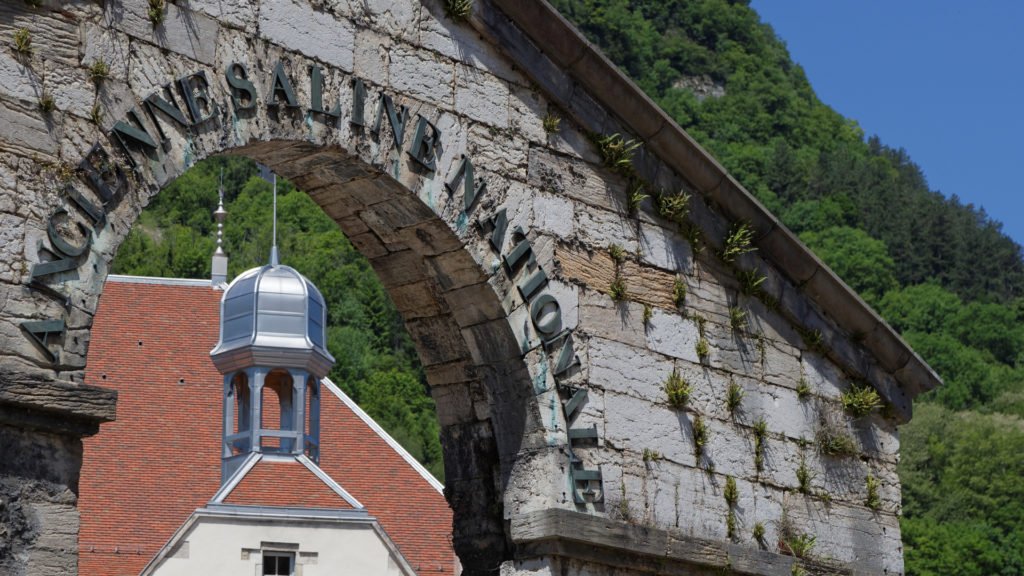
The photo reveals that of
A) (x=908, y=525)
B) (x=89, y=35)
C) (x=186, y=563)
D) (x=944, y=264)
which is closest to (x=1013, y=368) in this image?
(x=944, y=264)

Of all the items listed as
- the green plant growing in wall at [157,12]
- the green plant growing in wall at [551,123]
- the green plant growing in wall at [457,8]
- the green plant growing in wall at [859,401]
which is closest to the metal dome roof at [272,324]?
the green plant growing in wall at [859,401]

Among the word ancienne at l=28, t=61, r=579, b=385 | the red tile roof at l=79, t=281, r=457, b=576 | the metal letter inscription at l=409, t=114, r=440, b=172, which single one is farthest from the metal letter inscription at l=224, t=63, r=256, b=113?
the red tile roof at l=79, t=281, r=457, b=576

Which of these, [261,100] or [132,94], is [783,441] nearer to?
[261,100]

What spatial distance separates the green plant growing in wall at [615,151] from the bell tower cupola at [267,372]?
21470 millimetres

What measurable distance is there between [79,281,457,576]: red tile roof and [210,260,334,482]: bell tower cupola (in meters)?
0.67

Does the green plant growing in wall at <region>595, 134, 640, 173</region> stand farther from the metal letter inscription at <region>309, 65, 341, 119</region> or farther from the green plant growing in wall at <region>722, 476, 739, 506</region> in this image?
the metal letter inscription at <region>309, 65, 341, 119</region>

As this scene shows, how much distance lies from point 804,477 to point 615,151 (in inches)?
105

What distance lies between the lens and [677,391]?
488 inches

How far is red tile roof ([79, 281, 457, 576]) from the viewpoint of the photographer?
107 ft

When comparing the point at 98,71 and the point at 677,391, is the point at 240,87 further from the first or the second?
the point at 677,391

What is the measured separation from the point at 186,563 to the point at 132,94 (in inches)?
924

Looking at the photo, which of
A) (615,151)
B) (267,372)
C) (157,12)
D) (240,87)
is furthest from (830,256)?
(157,12)

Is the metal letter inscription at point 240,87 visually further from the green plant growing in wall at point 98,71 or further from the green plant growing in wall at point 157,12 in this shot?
the green plant growing in wall at point 98,71

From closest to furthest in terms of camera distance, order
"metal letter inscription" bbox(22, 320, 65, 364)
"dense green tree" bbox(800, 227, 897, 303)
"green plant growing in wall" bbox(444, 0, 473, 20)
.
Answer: "metal letter inscription" bbox(22, 320, 65, 364)
"green plant growing in wall" bbox(444, 0, 473, 20)
"dense green tree" bbox(800, 227, 897, 303)
